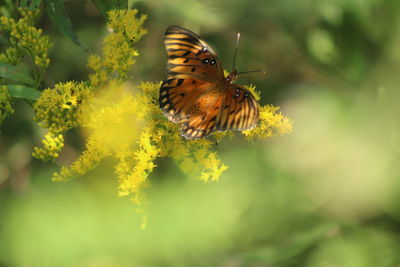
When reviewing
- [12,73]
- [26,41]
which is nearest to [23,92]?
[12,73]

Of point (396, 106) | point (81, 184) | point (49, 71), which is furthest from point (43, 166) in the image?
point (396, 106)

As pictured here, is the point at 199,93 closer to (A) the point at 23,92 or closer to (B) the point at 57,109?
(B) the point at 57,109

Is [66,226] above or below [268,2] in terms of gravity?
below

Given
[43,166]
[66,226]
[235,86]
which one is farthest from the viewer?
[43,166]

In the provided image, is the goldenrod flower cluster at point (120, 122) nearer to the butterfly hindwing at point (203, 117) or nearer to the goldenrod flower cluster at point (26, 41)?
the butterfly hindwing at point (203, 117)

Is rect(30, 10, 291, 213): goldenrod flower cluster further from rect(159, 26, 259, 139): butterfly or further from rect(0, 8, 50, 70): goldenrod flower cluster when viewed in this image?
rect(0, 8, 50, 70): goldenrod flower cluster

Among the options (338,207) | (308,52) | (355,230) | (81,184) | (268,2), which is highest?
(268,2)

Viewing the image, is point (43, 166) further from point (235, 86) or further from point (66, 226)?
point (235, 86)
